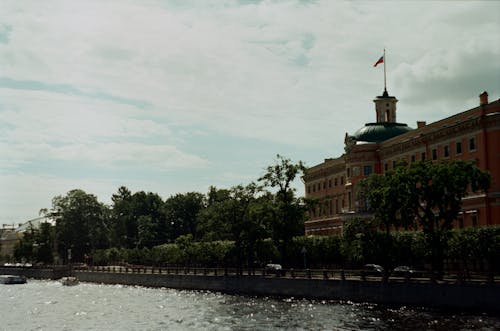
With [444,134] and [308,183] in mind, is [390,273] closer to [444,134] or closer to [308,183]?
[444,134]

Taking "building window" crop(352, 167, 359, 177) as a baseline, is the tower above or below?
above

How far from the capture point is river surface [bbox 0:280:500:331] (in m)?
51.3

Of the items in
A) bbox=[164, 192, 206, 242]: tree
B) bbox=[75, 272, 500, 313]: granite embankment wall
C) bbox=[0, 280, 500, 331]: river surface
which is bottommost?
bbox=[0, 280, 500, 331]: river surface

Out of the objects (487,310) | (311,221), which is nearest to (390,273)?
(487,310)

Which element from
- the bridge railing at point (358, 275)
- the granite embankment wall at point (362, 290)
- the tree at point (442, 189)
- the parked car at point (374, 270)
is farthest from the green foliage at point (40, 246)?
the tree at point (442, 189)

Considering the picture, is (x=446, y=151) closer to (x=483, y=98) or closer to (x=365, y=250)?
(x=483, y=98)

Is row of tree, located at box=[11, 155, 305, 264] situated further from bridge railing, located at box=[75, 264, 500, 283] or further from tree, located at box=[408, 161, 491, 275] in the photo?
tree, located at box=[408, 161, 491, 275]

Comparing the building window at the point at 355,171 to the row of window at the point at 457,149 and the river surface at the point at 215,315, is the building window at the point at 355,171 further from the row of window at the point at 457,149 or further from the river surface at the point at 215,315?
the river surface at the point at 215,315

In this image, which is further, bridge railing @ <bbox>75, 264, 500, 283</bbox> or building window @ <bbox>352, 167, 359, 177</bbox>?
building window @ <bbox>352, 167, 359, 177</bbox>

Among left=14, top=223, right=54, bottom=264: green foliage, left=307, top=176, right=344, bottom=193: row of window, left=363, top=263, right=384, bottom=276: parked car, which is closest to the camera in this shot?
left=363, top=263, right=384, bottom=276: parked car

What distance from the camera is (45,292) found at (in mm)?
102062

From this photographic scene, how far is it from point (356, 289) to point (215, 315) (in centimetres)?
1444

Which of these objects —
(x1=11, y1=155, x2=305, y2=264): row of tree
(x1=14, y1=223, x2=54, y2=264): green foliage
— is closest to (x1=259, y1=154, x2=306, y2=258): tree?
(x1=11, y1=155, x2=305, y2=264): row of tree

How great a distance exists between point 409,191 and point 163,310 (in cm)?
2544
